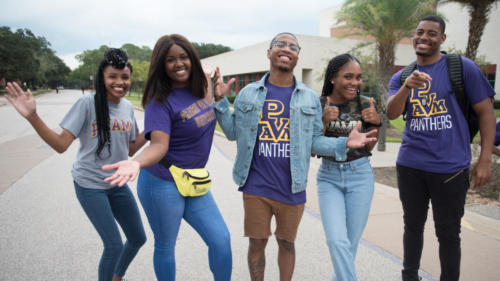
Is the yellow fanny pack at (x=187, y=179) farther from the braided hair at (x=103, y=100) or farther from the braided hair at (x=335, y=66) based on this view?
the braided hair at (x=335, y=66)

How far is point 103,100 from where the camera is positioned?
2.63m

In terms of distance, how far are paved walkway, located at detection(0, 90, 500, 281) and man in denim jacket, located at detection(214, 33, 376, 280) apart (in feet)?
2.80

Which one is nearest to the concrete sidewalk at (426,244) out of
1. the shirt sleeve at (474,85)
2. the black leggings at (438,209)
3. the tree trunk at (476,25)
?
the black leggings at (438,209)

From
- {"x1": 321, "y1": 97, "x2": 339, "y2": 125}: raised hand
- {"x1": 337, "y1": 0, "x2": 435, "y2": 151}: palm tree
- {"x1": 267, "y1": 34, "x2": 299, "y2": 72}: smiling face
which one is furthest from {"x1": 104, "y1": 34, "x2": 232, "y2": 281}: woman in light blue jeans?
{"x1": 337, "y1": 0, "x2": 435, "y2": 151}: palm tree

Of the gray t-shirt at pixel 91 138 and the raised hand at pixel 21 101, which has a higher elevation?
the raised hand at pixel 21 101

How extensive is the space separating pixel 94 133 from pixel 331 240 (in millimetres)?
1960

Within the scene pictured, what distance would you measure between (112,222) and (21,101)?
1.06m

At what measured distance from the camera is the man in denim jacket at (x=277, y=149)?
258 cm

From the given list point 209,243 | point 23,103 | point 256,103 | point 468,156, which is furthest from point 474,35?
point 23,103

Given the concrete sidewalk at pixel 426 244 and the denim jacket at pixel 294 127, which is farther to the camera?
the concrete sidewalk at pixel 426 244

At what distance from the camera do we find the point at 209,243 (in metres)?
2.37

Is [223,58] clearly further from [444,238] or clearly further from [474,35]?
[444,238]

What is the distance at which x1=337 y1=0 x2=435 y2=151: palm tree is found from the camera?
1263cm

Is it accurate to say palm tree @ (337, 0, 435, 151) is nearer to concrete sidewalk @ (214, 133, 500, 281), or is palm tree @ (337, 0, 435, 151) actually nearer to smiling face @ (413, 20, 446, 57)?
concrete sidewalk @ (214, 133, 500, 281)
